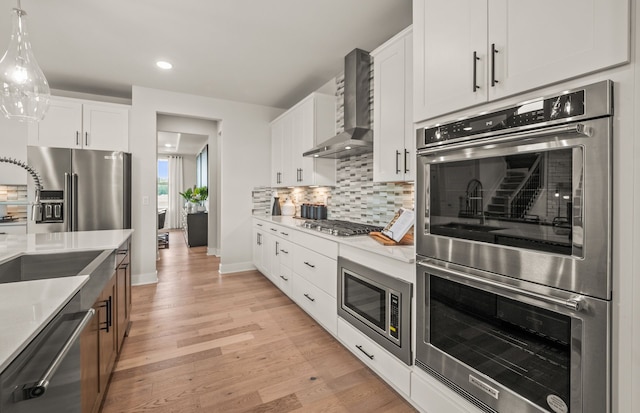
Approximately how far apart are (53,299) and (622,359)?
1.80m

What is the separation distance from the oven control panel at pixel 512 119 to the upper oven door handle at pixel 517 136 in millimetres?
23

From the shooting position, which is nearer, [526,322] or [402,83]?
[526,322]

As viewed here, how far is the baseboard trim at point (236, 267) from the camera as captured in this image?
4555mm

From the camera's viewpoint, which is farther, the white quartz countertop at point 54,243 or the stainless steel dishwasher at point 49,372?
the white quartz countertop at point 54,243

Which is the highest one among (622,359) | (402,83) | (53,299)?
(402,83)

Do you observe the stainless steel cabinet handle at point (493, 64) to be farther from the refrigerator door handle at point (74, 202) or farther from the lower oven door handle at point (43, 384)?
the refrigerator door handle at point (74, 202)

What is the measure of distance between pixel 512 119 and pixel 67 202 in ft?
14.2

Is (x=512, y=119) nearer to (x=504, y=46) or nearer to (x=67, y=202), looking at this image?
(x=504, y=46)

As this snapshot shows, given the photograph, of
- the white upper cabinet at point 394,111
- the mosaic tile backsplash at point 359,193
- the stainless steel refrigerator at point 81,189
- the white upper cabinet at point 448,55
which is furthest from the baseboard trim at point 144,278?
the white upper cabinet at point 448,55

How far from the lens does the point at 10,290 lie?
986mm

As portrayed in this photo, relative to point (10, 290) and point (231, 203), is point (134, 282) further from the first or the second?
point (10, 290)

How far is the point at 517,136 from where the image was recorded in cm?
117

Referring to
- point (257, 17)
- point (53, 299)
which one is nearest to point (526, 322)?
point (53, 299)

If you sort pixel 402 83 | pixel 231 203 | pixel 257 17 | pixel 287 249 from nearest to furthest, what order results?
1. pixel 402 83
2. pixel 257 17
3. pixel 287 249
4. pixel 231 203
